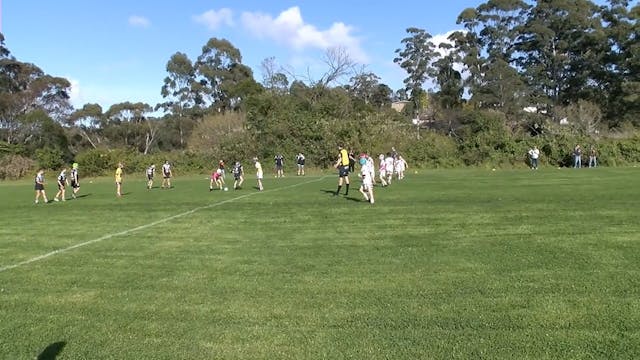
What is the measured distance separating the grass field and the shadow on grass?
0.06 ft

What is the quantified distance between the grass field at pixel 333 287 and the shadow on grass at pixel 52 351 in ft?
0.06

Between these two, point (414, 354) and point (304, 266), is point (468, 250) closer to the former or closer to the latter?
point (304, 266)

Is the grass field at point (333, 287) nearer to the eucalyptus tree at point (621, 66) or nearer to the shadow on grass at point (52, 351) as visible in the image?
the shadow on grass at point (52, 351)

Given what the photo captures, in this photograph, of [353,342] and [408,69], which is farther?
[408,69]

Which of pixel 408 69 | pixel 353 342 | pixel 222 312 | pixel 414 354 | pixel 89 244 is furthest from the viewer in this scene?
pixel 408 69

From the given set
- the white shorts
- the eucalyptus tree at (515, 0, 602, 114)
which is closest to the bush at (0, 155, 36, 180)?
the white shorts

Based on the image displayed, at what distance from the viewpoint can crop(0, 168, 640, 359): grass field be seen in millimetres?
5816

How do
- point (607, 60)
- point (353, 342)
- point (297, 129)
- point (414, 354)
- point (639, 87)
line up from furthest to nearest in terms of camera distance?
1. point (607, 60)
2. point (639, 87)
3. point (297, 129)
4. point (353, 342)
5. point (414, 354)

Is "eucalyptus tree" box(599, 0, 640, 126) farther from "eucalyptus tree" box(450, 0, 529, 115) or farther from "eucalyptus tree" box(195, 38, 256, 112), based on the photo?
"eucalyptus tree" box(195, 38, 256, 112)

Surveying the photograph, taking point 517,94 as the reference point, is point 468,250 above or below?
below

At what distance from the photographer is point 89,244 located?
12.5 metres

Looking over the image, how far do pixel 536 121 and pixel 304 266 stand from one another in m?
64.1

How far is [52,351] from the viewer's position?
5840 millimetres

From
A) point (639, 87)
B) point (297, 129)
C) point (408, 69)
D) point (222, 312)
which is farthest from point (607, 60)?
point (222, 312)
